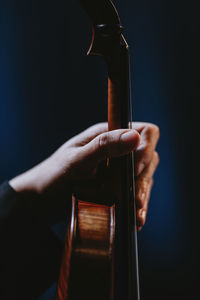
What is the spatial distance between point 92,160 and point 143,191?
0.20 meters

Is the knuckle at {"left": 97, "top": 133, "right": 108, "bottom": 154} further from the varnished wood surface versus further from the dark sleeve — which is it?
the dark sleeve

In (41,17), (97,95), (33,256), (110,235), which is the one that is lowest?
(33,256)

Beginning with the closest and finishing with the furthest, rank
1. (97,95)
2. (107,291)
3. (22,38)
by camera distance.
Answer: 1. (107,291)
2. (22,38)
3. (97,95)

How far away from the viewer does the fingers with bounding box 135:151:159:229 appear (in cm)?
56

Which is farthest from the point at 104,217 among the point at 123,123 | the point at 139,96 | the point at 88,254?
the point at 139,96

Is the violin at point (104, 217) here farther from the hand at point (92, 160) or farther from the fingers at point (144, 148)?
the fingers at point (144, 148)

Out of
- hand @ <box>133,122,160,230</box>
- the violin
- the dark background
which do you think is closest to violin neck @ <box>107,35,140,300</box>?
the violin

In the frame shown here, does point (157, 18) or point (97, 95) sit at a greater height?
point (157, 18)

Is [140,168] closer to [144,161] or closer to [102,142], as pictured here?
[144,161]

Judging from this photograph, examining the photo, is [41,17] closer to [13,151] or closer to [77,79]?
[77,79]

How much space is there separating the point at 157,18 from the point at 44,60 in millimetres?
430

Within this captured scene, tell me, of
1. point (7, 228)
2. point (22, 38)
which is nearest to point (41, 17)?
point (22, 38)

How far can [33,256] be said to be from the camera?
0.55 meters

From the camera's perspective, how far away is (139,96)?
928 millimetres
